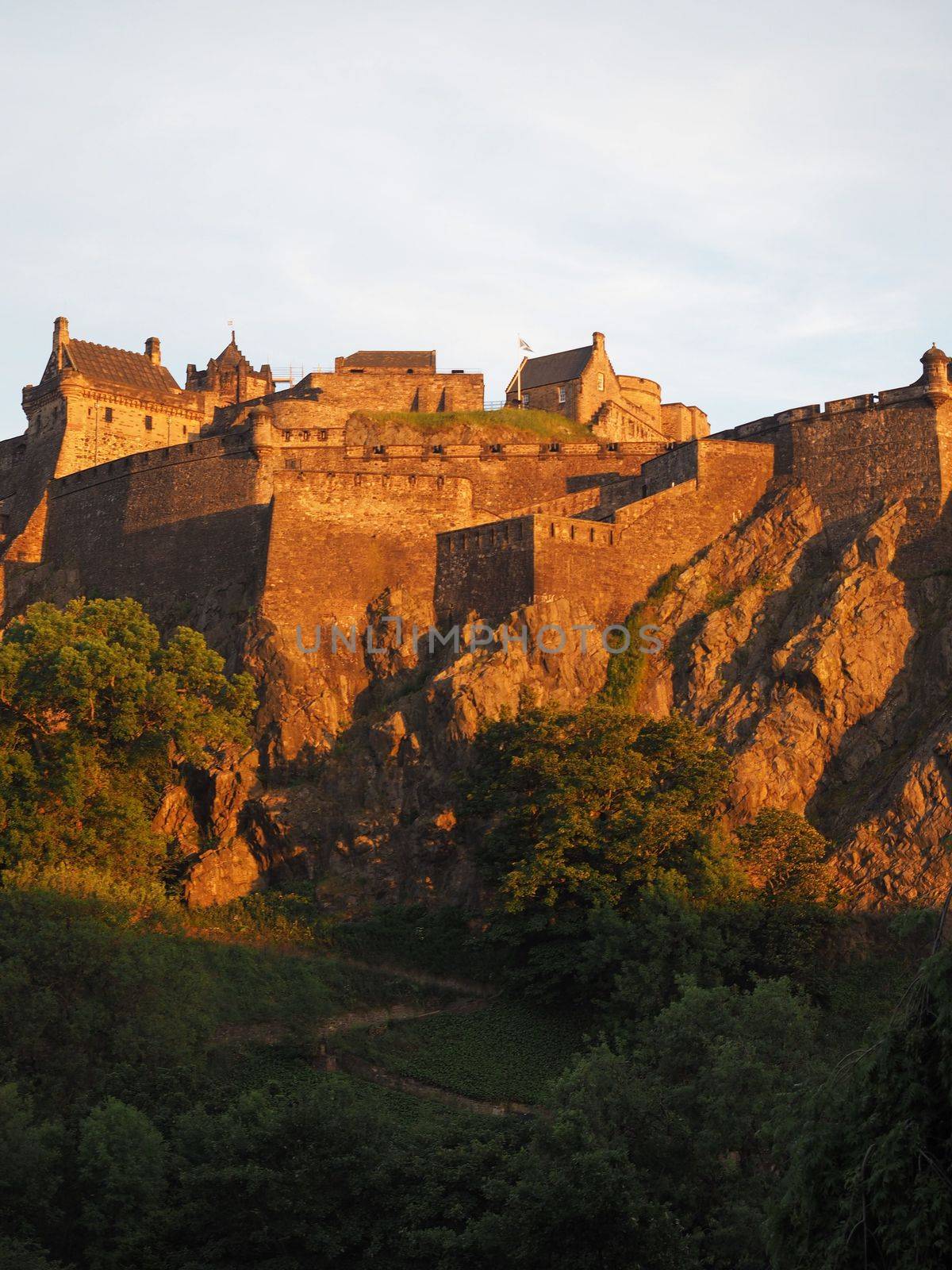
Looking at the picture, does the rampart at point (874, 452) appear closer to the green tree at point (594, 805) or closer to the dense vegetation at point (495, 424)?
the green tree at point (594, 805)

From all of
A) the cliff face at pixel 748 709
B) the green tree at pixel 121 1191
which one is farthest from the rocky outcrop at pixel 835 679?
the green tree at pixel 121 1191

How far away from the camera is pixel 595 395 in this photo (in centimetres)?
7212

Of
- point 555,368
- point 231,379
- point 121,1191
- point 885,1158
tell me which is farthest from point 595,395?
point 885,1158

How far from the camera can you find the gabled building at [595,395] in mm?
71375

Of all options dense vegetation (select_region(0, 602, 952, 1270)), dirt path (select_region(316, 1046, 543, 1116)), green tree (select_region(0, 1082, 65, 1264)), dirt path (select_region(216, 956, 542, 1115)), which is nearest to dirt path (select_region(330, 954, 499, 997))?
dirt path (select_region(216, 956, 542, 1115))

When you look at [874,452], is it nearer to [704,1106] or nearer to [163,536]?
[163,536]

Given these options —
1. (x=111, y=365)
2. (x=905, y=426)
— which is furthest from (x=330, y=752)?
(x=111, y=365)

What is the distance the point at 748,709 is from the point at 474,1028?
1180cm

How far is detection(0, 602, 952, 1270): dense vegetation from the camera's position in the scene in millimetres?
28203

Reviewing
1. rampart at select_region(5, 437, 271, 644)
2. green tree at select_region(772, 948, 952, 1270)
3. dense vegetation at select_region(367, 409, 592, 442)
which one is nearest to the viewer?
green tree at select_region(772, 948, 952, 1270)

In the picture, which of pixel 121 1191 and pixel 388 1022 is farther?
pixel 388 1022

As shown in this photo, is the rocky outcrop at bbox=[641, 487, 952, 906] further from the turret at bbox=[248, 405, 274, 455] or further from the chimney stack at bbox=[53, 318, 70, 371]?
the chimney stack at bbox=[53, 318, 70, 371]

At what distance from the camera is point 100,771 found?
155 feet

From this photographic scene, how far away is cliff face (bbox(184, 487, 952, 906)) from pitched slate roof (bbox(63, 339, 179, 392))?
86.0ft
